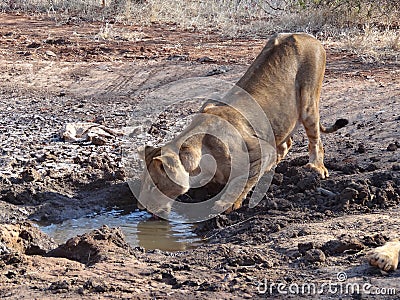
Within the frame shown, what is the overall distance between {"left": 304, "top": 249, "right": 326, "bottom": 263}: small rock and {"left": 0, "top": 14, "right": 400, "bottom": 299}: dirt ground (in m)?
0.03

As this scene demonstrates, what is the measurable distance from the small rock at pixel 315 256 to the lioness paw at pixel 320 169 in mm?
2526

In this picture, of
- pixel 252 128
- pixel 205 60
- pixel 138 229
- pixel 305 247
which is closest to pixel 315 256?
pixel 305 247

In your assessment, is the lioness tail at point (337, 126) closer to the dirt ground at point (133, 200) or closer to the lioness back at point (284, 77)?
the dirt ground at point (133, 200)

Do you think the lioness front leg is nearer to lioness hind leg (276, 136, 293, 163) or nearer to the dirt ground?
the dirt ground

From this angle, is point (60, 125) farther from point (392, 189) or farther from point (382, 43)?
point (382, 43)

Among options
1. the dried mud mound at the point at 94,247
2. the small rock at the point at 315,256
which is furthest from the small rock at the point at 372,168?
the dried mud mound at the point at 94,247

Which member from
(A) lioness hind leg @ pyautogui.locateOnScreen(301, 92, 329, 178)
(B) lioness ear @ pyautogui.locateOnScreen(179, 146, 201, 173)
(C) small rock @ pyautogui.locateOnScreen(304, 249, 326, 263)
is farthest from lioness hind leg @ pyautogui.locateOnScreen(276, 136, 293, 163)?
(C) small rock @ pyautogui.locateOnScreen(304, 249, 326, 263)

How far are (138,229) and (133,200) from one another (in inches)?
29.0

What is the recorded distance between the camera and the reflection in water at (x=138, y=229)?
7.18 meters

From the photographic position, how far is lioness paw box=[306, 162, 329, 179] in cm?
802

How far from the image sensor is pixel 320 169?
810cm

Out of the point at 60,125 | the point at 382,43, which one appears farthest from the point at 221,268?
the point at 382,43

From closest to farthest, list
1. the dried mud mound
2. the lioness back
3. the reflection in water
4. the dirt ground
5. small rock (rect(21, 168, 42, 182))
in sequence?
the dirt ground < the dried mud mound < the reflection in water < the lioness back < small rock (rect(21, 168, 42, 182))

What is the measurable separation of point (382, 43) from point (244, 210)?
7332 mm
